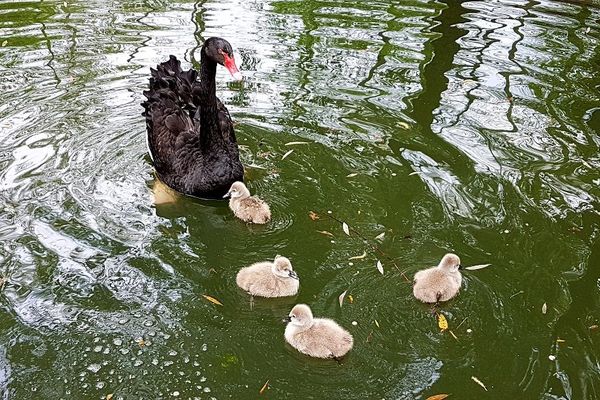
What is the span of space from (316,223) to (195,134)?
4.01 feet

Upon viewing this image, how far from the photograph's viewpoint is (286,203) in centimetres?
459

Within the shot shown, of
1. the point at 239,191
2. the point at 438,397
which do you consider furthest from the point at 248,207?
the point at 438,397

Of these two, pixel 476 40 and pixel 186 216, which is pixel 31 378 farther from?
pixel 476 40

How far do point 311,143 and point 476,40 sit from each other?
12.2ft

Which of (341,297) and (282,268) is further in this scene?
(341,297)

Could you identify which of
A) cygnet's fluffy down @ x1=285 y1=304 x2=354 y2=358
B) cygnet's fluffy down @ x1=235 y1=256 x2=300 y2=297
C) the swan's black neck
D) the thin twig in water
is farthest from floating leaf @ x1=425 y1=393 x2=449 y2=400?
the swan's black neck

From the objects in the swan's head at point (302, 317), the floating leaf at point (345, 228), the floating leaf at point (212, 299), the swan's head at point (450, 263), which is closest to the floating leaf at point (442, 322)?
the swan's head at point (450, 263)

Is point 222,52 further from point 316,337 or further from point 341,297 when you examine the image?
point 316,337

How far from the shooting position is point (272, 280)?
3594 millimetres

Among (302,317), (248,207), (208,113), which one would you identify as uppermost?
(208,113)

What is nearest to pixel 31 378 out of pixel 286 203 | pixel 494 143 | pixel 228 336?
pixel 228 336

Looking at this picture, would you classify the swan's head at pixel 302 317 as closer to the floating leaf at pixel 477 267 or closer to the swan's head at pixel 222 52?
the floating leaf at pixel 477 267

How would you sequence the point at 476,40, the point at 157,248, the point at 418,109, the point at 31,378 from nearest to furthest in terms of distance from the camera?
the point at 31,378
the point at 157,248
the point at 418,109
the point at 476,40

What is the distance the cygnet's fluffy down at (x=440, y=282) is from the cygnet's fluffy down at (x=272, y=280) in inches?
26.7
